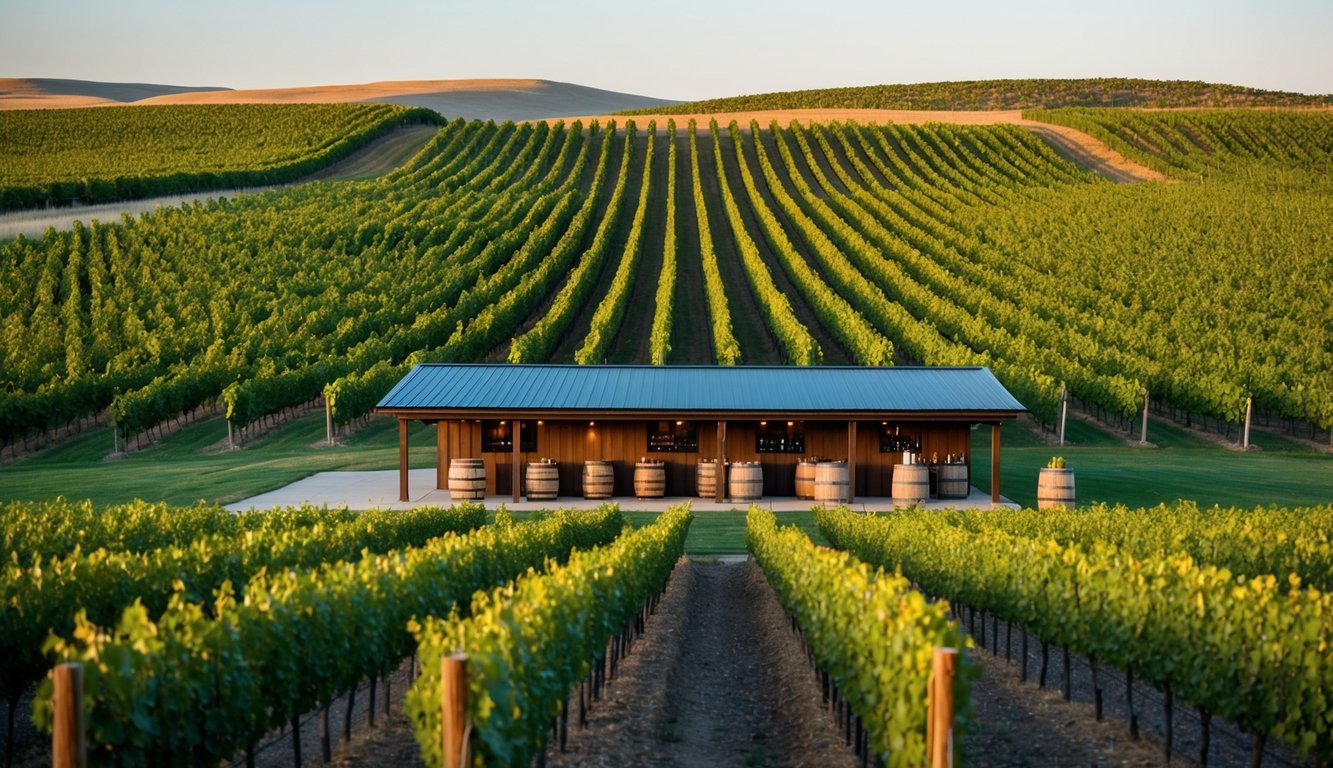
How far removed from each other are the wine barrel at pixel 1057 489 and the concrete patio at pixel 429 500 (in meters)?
0.79

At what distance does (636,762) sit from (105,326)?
44.1 meters

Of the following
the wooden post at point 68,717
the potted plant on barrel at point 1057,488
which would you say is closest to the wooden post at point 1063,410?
the potted plant on barrel at point 1057,488

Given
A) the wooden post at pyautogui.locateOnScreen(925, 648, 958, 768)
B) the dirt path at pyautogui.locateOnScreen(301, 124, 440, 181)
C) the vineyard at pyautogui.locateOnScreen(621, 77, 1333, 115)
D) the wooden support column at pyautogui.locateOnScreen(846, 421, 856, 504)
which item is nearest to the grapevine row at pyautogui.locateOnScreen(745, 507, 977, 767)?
the wooden post at pyautogui.locateOnScreen(925, 648, 958, 768)

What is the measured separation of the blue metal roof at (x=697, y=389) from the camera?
A: 31.1m

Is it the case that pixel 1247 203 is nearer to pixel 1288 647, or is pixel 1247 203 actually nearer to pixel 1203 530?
pixel 1203 530

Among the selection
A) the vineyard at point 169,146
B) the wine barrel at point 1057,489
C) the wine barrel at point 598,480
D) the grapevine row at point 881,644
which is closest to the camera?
the grapevine row at point 881,644

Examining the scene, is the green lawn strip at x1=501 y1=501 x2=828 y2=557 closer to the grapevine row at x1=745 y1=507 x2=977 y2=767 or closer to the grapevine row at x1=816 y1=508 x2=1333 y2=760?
the grapevine row at x1=816 y1=508 x2=1333 y2=760

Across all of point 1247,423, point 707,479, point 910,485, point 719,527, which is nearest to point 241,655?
point 719,527

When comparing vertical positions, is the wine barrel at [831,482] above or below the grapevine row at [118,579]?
below

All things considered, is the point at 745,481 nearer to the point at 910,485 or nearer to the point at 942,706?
the point at 910,485

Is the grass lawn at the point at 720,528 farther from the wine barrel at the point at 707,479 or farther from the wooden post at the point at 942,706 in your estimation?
the wooden post at the point at 942,706

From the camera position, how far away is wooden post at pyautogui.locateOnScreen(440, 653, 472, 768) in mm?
8758

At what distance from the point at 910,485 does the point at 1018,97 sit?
520ft

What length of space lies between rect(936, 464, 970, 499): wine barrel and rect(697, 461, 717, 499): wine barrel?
539 centimetres
